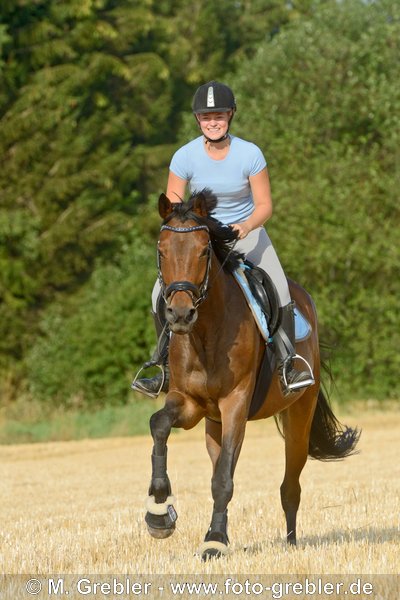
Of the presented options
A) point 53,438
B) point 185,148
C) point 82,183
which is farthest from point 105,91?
point 185,148

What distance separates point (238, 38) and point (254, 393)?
43.7 m

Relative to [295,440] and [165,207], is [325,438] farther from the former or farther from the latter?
[165,207]

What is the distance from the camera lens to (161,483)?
Result: 8.56 m

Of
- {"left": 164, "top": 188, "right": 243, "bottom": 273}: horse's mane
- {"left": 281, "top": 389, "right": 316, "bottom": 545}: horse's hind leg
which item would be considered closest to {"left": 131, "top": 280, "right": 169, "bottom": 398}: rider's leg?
{"left": 164, "top": 188, "right": 243, "bottom": 273}: horse's mane

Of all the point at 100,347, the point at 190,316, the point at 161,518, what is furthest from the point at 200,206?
the point at 100,347

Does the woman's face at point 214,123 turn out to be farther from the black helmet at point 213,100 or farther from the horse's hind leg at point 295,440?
the horse's hind leg at point 295,440

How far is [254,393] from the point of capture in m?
9.38

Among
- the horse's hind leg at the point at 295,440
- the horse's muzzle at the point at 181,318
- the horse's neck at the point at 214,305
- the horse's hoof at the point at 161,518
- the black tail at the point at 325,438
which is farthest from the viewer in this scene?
the black tail at the point at 325,438

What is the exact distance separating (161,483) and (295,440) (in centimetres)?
256

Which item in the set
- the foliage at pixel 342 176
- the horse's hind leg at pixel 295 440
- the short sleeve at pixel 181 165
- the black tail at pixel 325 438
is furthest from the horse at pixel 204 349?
the foliage at pixel 342 176

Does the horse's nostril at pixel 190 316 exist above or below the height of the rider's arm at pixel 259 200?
below

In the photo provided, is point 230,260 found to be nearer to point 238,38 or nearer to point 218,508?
point 218,508

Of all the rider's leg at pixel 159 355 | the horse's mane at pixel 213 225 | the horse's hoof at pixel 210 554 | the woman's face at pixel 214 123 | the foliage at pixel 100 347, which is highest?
the foliage at pixel 100 347

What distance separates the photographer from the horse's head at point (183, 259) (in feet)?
26.4
